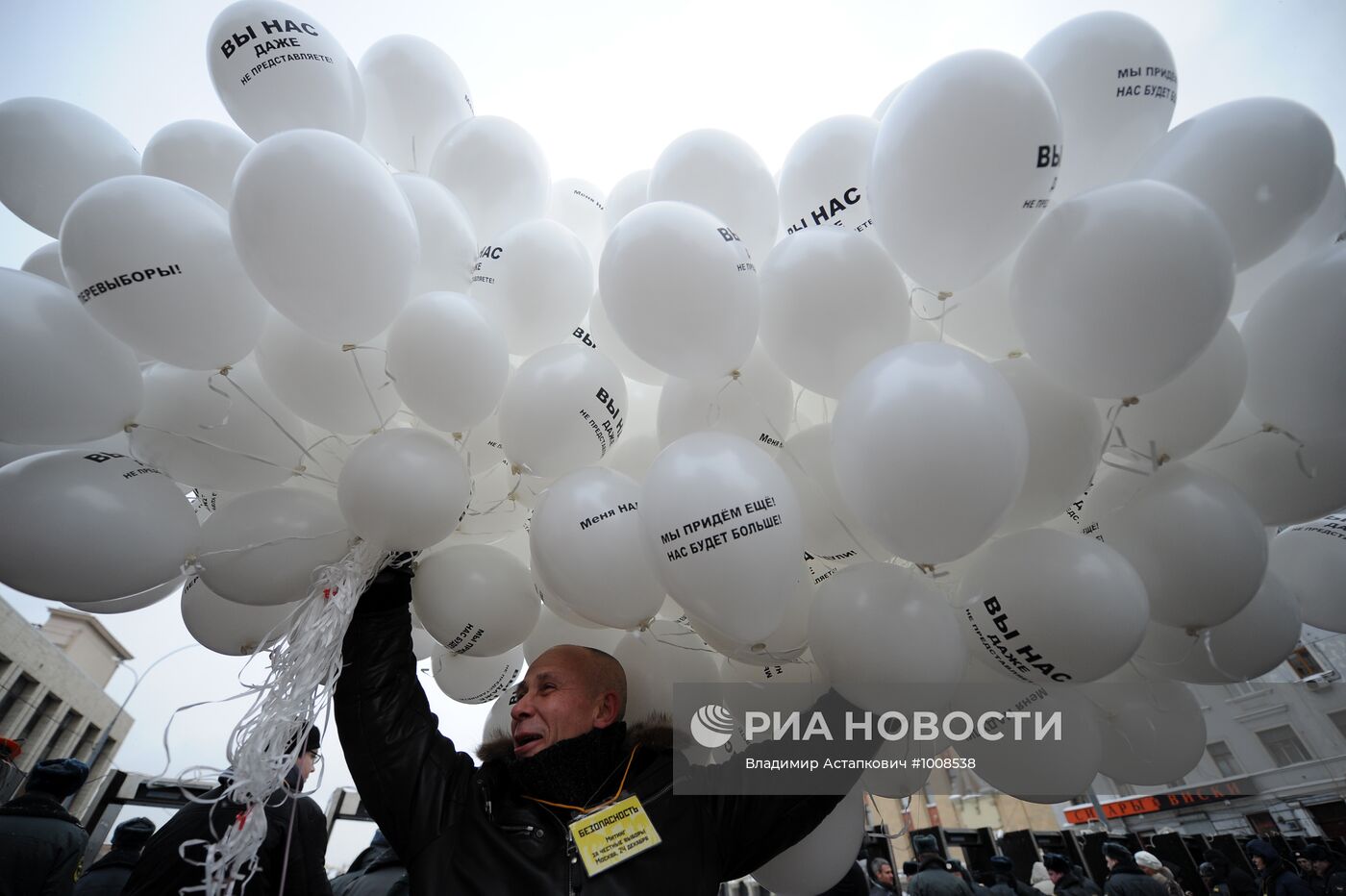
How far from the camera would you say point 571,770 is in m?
1.43

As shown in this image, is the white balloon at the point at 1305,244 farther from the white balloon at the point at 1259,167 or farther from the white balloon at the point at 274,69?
the white balloon at the point at 274,69

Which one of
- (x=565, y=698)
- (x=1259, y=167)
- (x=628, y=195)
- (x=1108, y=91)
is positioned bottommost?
(x=565, y=698)

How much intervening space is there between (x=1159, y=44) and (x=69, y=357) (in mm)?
2637

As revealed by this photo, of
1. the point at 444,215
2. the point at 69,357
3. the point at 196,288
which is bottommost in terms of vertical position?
the point at 69,357

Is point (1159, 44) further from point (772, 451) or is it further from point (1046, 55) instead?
point (772, 451)

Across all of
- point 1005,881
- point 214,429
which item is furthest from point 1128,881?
point 214,429

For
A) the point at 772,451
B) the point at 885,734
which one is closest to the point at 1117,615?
the point at 885,734

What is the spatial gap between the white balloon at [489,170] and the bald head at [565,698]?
1.38 m

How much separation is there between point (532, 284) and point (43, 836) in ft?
8.99

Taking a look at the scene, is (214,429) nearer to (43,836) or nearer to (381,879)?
(381,879)

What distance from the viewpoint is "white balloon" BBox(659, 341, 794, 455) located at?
1572mm

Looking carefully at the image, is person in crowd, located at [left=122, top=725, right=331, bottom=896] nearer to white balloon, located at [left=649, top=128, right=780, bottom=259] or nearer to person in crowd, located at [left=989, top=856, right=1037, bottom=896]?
white balloon, located at [left=649, top=128, right=780, bottom=259]

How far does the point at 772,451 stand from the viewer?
1.59 metres

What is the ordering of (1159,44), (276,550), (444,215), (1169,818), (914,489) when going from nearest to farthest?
(914,489) < (276,550) < (1159,44) < (444,215) < (1169,818)
